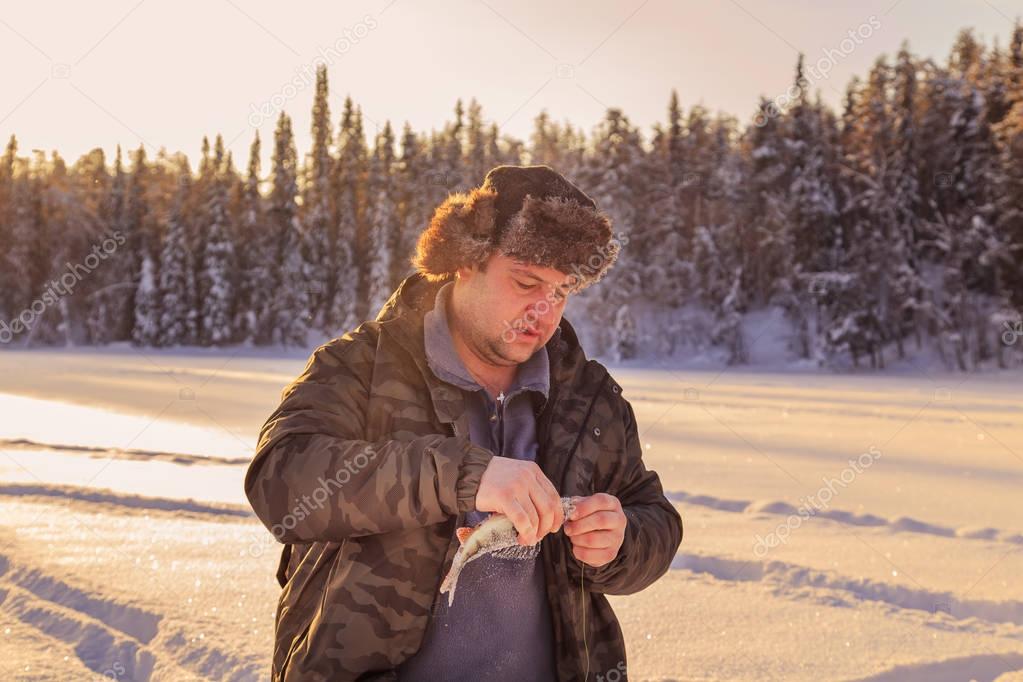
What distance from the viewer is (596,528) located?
189cm

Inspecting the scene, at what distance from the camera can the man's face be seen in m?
2.16

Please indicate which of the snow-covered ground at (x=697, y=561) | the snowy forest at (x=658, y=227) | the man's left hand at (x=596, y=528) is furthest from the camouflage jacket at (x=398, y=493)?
the snowy forest at (x=658, y=227)

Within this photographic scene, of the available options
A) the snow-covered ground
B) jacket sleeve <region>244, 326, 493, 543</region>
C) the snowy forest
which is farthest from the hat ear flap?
the snowy forest

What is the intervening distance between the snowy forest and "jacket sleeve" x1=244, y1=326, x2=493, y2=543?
28.7 meters

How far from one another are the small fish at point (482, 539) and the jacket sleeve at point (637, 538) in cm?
28

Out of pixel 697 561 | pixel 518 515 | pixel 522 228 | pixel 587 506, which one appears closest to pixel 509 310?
pixel 522 228

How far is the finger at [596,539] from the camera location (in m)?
1.92

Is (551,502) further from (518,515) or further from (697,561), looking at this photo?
(697,561)

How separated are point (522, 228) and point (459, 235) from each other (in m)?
0.18

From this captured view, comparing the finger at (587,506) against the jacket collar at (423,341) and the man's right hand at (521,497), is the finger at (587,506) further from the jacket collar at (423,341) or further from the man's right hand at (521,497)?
the jacket collar at (423,341)

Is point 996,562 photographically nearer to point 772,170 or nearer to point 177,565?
point 177,565

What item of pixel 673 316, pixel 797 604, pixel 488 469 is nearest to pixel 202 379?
pixel 797 604

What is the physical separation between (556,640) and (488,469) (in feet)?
2.32

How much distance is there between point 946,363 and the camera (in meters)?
35.9
